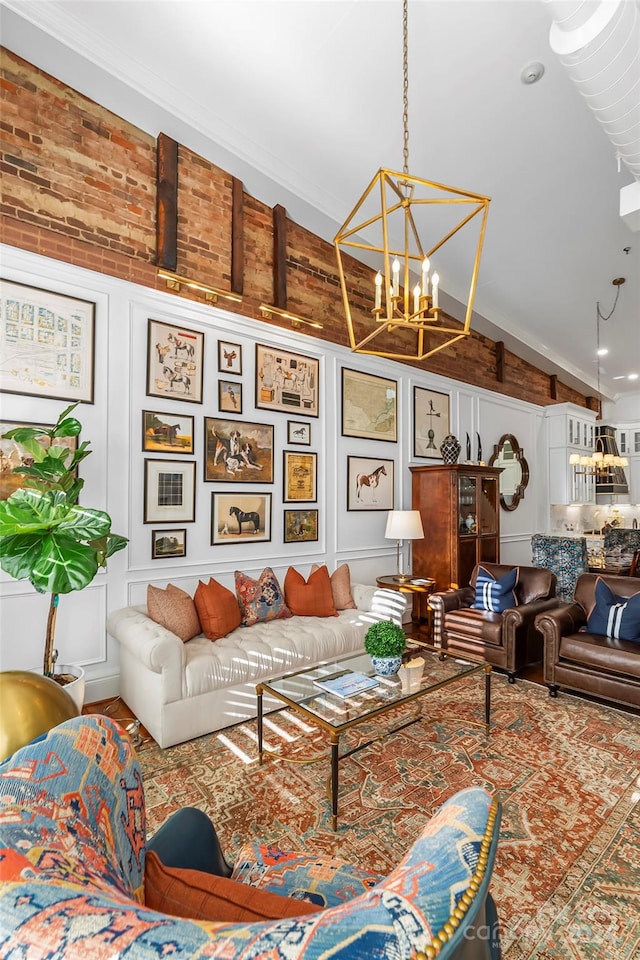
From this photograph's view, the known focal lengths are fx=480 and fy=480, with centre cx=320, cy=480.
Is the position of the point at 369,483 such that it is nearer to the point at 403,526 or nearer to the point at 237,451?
the point at 403,526

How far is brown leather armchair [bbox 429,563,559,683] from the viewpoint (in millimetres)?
3826

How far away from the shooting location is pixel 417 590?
4879 millimetres

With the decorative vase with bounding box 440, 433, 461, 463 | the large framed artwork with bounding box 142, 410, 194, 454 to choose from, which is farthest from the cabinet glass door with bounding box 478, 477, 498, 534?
the large framed artwork with bounding box 142, 410, 194, 454

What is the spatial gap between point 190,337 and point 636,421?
379 inches

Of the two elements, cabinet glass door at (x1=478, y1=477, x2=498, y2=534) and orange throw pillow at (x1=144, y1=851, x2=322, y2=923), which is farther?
cabinet glass door at (x1=478, y1=477, x2=498, y2=534)

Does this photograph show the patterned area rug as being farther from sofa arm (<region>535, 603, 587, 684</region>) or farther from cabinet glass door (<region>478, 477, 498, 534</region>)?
cabinet glass door (<region>478, 477, 498, 534</region>)

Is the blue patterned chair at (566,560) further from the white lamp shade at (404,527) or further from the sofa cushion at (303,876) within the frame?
the sofa cushion at (303,876)

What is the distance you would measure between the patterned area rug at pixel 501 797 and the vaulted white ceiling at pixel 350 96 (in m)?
3.20

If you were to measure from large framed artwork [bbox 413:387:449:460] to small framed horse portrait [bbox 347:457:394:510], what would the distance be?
0.64 metres

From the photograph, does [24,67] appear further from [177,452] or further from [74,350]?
[177,452]

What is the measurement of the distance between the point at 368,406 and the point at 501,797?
387 centimetres

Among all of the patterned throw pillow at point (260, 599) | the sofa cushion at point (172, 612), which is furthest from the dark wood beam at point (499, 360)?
the sofa cushion at point (172, 612)

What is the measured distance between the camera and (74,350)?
3.37 metres

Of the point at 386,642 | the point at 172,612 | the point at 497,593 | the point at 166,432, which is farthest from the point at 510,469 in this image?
the point at 172,612
